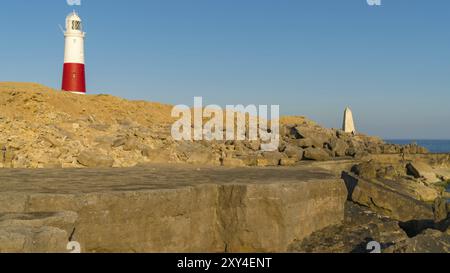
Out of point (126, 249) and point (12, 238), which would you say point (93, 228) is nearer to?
point (126, 249)

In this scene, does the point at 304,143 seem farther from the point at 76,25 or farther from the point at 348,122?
the point at 348,122

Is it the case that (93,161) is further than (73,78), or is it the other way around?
(73,78)

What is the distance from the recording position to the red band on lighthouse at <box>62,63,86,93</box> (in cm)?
2442

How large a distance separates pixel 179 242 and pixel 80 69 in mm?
20155

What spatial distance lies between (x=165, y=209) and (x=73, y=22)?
20.8 meters

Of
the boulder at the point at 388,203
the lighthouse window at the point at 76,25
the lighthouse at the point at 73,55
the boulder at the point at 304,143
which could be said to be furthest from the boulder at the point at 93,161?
the lighthouse window at the point at 76,25

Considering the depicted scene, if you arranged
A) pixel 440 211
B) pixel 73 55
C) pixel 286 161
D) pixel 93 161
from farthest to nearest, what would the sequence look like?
pixel 73 55 < pixel 286 161 < pixel 93 161 < pixel 440 211

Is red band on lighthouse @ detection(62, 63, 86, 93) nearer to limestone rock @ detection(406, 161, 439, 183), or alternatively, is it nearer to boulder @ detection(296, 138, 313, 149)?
boulder @ detection(296, 138, 313, 149)

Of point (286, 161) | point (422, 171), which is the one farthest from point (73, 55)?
point (422, 171)

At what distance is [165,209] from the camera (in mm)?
6113

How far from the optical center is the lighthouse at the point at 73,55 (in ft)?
79.2

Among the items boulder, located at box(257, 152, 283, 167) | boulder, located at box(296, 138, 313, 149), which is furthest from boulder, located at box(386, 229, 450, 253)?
boulder, located at box(296, 138, 313, 149)

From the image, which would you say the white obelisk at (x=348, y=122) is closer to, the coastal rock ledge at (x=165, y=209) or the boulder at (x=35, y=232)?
the coastal rock ledge at (x=165, y=209)

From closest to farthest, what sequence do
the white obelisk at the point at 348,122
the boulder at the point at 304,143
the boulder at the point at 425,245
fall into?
the boulder at the point at 425,245, the boulder at the point at 304,143, the white obelisk at the point at 348,122
